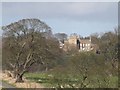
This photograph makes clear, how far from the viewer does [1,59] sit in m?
33.6

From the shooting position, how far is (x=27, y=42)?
106ft

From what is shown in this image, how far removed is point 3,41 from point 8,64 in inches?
121

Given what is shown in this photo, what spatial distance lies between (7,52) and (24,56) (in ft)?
5.39

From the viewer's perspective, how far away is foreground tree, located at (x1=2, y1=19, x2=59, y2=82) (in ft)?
105

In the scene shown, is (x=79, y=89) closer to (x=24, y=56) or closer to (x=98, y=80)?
(x=98, y=80)

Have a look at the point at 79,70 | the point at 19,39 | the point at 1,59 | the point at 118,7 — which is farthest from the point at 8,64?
the point at 118,7

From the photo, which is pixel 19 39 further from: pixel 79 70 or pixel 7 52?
pixel 79 70

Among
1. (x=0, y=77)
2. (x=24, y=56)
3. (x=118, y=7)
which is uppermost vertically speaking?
(x=118, y=7)

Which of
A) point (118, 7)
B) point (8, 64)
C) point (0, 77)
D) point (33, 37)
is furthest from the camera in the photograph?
point (0, 77)

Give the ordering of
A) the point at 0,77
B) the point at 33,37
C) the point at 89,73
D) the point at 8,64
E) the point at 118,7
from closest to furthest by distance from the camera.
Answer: the point at 118,7, the point at 89,73, the point at 33,37, the point at 8,64, the point at 0,77

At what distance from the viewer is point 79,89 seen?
62.6ft

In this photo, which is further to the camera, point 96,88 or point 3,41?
point 3,41

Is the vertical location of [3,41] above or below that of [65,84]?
above

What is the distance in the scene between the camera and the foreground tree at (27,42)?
3186 cm
